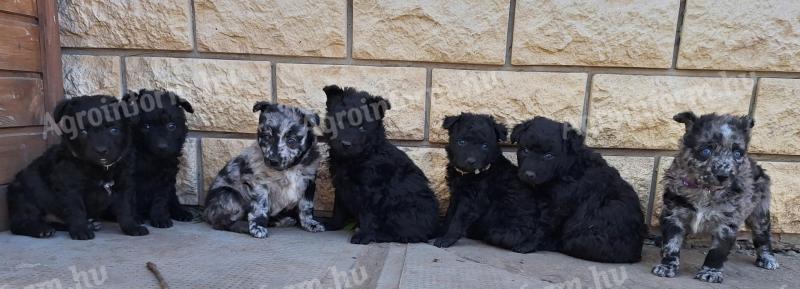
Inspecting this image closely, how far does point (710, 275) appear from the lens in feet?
11.3

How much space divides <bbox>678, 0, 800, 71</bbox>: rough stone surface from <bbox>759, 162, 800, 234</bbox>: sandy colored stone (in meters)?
0.88

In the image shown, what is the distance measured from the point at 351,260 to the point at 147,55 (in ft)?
9.56

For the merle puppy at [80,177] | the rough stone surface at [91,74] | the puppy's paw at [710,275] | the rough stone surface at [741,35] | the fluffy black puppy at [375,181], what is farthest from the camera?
the rough stone surface at [91,74]

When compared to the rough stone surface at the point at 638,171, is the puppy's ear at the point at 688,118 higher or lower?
higher

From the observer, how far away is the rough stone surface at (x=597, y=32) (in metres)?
4.30

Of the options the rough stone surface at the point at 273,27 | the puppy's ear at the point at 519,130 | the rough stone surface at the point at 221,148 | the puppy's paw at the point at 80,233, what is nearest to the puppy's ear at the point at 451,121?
the puppy's ear at the point at 519,130

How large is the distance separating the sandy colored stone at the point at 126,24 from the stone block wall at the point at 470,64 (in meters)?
0.01

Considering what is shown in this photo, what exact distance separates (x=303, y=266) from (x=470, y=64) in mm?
Answer: 2389

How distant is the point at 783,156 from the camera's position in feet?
14.4

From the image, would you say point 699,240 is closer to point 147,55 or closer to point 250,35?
point 250,35

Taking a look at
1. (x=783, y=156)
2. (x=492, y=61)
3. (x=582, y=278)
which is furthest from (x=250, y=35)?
(x=783, y=156)

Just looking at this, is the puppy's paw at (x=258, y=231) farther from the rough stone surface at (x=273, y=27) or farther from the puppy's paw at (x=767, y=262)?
the puppy's paw at (x=767, y=262)

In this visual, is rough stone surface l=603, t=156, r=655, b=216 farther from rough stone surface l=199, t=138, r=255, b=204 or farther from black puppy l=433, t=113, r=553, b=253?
rough stone surface l=199, t=138, r=255, b=204

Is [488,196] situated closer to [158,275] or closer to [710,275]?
[710,275]
